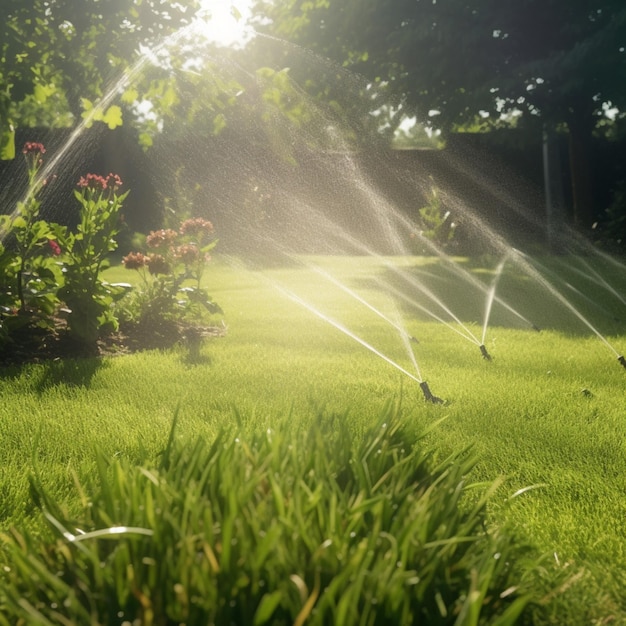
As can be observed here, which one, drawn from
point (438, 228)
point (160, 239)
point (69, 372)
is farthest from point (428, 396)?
point (438, 228)

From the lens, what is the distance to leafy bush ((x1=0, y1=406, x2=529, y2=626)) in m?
1.25

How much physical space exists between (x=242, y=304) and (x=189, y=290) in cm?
161

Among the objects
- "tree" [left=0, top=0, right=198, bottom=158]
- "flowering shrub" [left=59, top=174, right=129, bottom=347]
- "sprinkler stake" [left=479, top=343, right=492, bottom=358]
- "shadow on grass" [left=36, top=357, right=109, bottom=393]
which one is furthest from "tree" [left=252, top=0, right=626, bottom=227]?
"shadow on grass" [left=36, top=357, right=109, bottom=393]

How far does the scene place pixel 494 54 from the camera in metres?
15.3

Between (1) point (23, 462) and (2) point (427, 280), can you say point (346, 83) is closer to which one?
(2) point (427, 280)

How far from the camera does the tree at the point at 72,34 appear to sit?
26.0 feet

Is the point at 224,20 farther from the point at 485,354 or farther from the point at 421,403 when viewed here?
the point at 421,403

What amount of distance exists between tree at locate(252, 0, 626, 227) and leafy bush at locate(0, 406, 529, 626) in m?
13.5

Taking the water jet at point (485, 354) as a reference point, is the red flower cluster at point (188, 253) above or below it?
above

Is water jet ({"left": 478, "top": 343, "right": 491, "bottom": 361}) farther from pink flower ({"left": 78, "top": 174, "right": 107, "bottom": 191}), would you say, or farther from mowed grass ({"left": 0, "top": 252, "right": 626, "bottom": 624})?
pink flower ({"left": 78, "top": 174, "right": 107, "bottom": 191})

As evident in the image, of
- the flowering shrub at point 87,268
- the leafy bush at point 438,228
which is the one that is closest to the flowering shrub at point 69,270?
the flowering shrub at point 87,268

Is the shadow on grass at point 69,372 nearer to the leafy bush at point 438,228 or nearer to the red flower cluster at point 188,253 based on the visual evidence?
the red flower cluster at point 188,253

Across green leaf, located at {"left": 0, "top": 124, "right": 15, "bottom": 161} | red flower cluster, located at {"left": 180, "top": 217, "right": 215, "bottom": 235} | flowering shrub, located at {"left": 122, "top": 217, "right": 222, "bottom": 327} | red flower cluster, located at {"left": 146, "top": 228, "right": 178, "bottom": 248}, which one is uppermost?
green leaf, located at {"left": 0, "top": 124, "right": 15, "bottom": 161}

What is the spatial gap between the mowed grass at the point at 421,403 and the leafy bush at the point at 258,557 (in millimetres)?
235
